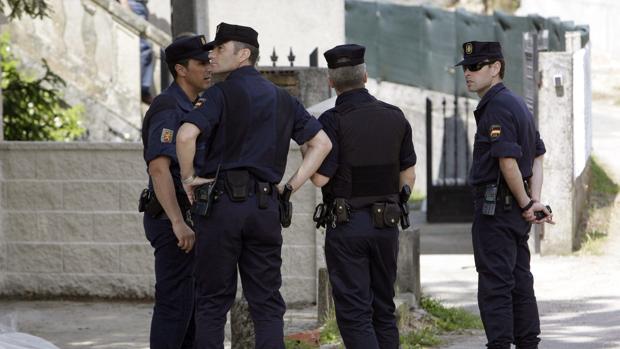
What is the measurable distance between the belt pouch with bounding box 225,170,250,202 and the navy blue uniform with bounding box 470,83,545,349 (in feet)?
5.09

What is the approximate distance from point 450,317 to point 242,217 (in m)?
3.35

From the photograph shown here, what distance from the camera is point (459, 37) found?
22.6m

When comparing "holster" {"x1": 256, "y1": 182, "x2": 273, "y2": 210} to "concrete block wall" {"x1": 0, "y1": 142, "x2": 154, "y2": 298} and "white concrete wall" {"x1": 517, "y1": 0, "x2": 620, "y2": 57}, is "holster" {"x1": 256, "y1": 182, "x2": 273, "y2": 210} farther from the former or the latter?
"white concrete wall" {"x1": 517, "y1": 0, "x2": 620, "y2": 57}

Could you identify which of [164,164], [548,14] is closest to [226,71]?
[164,164]

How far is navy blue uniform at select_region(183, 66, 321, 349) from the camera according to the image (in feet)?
21.2

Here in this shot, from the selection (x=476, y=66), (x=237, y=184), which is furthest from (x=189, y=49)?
(x=476, y=66)

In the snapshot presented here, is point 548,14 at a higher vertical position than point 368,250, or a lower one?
higher

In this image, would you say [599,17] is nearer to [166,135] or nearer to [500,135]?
[500,135]

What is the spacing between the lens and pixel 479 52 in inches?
292

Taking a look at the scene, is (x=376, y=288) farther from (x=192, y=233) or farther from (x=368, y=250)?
(x=192, y=233)

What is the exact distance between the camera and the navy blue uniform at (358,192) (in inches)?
273

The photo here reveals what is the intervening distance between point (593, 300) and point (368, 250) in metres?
3.85

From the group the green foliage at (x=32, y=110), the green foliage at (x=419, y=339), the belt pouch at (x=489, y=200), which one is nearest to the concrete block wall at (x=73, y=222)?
the green foliage at (x=32, y=110)

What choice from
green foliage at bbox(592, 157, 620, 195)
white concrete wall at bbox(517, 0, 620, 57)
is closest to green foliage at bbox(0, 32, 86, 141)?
green foliage at bbox(592, 157, 620, 195)
